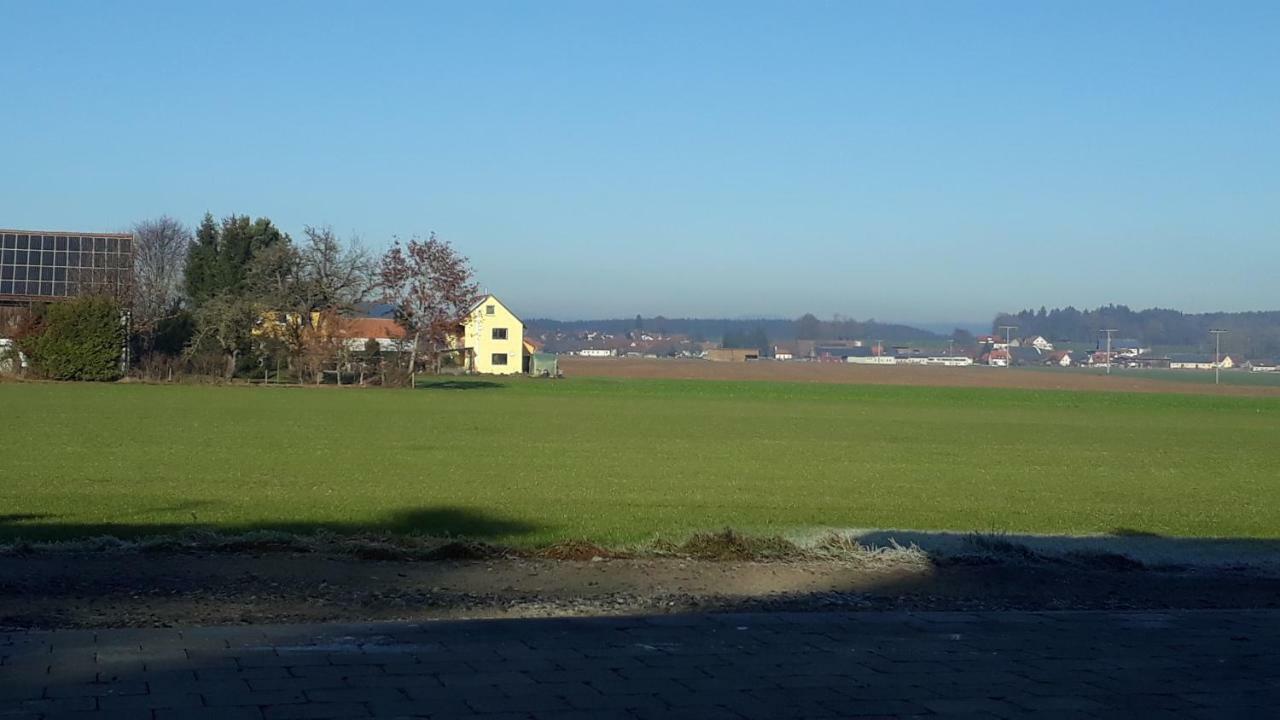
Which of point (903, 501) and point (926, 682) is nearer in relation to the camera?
point (926, 682)

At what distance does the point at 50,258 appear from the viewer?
83438 mm

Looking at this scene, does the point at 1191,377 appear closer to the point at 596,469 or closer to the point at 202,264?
the point at 202,264

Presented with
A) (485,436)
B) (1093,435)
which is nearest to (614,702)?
(485,436)

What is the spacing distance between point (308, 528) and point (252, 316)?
2356 inches

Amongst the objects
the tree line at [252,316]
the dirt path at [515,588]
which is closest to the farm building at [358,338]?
the tree line at [252,316]

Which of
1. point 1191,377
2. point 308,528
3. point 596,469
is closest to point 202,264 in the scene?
point 596,469

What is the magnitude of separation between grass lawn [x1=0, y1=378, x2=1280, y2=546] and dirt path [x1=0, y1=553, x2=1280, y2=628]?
363 centimetres

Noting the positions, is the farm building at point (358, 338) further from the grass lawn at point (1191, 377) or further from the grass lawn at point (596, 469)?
the grass lawn at point (1191, 377)

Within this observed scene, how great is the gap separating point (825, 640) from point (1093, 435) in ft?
119

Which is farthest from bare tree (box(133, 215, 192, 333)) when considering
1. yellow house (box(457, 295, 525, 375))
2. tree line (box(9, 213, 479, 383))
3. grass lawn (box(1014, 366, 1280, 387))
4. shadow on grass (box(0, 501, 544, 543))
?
grass lawn (box(1014, 366, 1280, 387))

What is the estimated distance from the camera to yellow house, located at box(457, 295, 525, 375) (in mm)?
105562

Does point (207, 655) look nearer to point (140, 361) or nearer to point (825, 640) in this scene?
point (825, 640)

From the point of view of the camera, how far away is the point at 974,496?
69.3ft

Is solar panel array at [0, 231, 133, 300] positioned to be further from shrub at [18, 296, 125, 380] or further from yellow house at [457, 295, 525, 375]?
yellow house at [457, 295, 525, 375]
